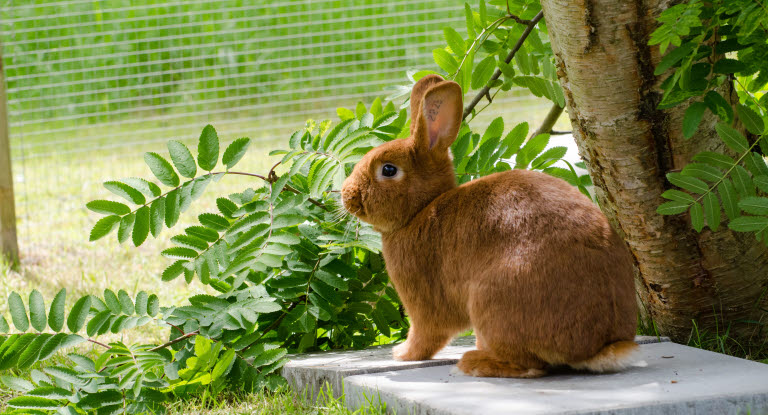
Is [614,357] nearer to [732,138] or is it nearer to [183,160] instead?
[732,138]

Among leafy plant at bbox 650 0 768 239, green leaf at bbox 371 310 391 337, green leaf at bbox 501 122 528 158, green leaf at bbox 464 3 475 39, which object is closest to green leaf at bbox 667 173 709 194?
leafy plant at bbox 650 0 768 239

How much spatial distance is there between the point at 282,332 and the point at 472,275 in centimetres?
99

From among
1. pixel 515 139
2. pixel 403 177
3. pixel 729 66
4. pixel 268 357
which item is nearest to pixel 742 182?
pixel 729 66

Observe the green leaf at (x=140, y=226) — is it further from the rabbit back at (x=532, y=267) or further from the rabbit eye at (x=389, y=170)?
the rabbit back at (x=532, y=267)

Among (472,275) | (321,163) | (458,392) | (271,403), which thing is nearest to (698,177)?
(472,275)

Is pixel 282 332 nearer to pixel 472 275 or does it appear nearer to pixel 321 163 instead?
pixel 321 163

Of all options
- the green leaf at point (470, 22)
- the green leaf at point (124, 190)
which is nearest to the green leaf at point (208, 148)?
the green leaf at point (124, 190)

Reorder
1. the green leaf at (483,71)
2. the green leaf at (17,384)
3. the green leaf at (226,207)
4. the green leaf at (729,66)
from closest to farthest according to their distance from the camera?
the green leaf at (729,66), the green leaf at (17,384), the green leaf at (226,207), the green leaf at (483,71)

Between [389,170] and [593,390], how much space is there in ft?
2.92

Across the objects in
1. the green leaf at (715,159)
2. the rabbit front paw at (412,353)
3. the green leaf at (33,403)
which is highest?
the green leaf at (715,159)

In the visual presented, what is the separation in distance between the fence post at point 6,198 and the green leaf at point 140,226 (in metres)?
2.97

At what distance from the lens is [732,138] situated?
2.63 m

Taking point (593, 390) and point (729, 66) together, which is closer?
point (593, 390)

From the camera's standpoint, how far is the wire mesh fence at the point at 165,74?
6918 mm
